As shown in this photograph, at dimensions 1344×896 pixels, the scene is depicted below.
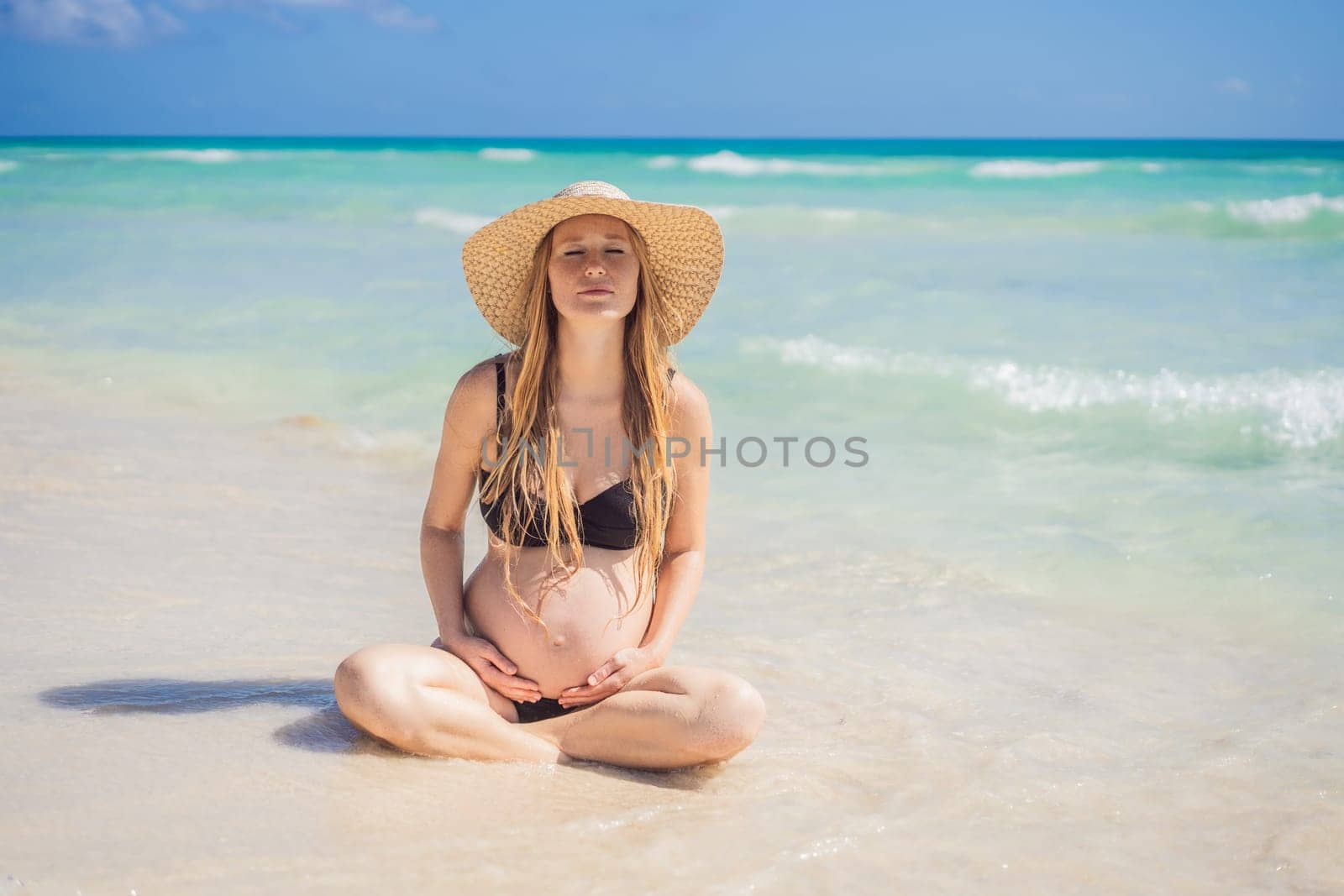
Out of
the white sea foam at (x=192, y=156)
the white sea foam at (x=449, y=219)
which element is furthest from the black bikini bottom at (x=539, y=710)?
the white sea foam at (x=192, y=156)

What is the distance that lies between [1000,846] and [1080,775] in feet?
1.68

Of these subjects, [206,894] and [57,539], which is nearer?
[206,894]

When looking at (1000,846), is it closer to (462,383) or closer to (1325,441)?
(462,383)

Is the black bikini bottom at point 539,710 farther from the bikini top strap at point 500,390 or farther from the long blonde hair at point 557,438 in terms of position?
the bikini top strap at point 500,390

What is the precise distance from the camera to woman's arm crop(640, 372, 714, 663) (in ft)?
10.2

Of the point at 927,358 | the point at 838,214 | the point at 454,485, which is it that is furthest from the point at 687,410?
the point at 838,214

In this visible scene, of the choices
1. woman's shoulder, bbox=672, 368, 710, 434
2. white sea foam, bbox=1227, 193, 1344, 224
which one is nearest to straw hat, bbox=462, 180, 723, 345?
woman's shoulder, bbox=672, 368, 710, 434

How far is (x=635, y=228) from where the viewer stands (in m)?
3.07

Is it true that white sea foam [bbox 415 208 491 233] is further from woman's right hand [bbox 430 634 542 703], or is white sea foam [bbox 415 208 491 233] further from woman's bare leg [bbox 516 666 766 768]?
woman's bare leg [bbox 516 666 766 768]

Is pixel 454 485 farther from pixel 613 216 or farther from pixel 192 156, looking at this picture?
pixel 192 156

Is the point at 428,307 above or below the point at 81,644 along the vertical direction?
above

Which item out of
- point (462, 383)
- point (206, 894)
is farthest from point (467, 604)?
point (206, 894)

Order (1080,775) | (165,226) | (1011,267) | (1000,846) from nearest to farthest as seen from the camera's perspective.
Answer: (1000,846), (1080,775), (1011,267), (165,226)

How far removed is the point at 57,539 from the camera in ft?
14.2
